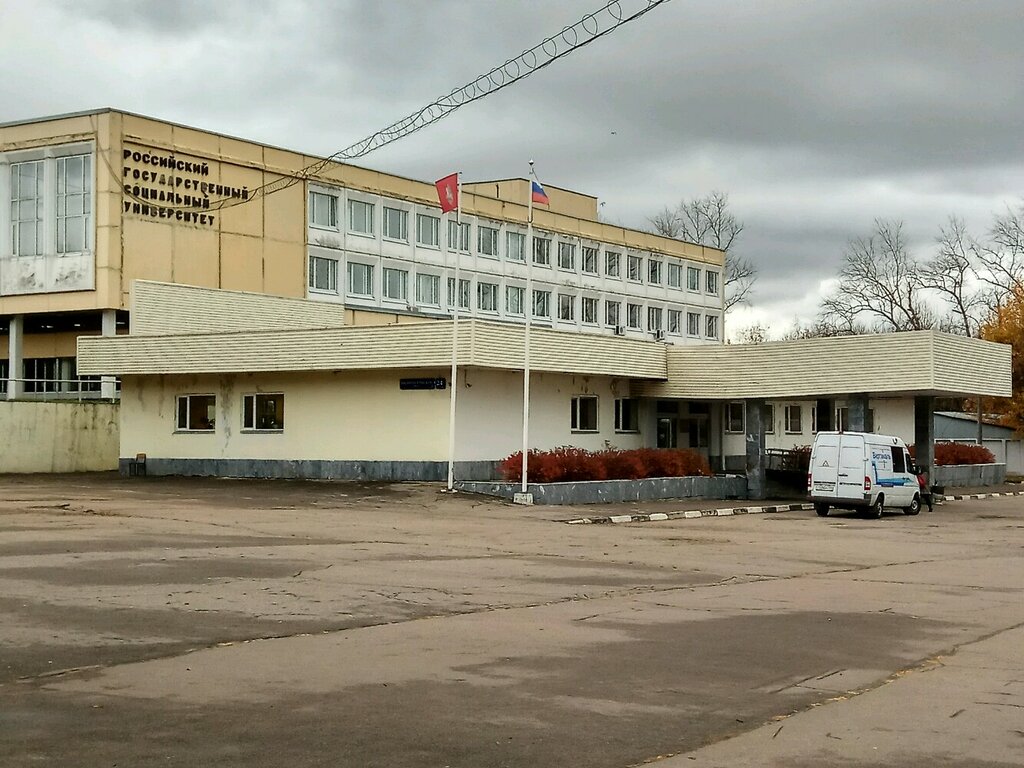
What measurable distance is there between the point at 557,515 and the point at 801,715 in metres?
20.3

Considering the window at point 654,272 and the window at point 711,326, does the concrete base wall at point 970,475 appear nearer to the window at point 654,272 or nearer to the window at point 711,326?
the window at point 654,272

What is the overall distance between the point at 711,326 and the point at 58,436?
189 feet

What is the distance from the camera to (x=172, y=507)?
2661 cm

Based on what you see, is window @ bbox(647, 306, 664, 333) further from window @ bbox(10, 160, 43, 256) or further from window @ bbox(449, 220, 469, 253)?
window @ bbox(10, 160, 43, 256)

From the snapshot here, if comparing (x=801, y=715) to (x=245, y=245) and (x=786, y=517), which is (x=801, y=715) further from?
(x=245, y=245)

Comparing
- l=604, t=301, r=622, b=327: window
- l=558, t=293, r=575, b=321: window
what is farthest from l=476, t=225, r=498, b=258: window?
l=604, t=301, r=622, b=327: window

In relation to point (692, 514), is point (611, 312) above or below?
above

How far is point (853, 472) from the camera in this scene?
32031mm

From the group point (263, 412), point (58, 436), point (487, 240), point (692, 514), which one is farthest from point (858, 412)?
point (487, 240)

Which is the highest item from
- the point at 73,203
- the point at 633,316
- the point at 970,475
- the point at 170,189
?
the point at 170,189

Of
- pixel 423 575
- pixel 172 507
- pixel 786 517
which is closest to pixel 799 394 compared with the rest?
pixel 786 517

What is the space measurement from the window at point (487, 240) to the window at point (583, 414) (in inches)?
1172

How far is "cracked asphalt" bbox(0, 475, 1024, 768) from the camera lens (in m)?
7.26

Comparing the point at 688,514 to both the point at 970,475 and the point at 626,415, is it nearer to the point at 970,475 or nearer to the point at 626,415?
the point at 626,415
